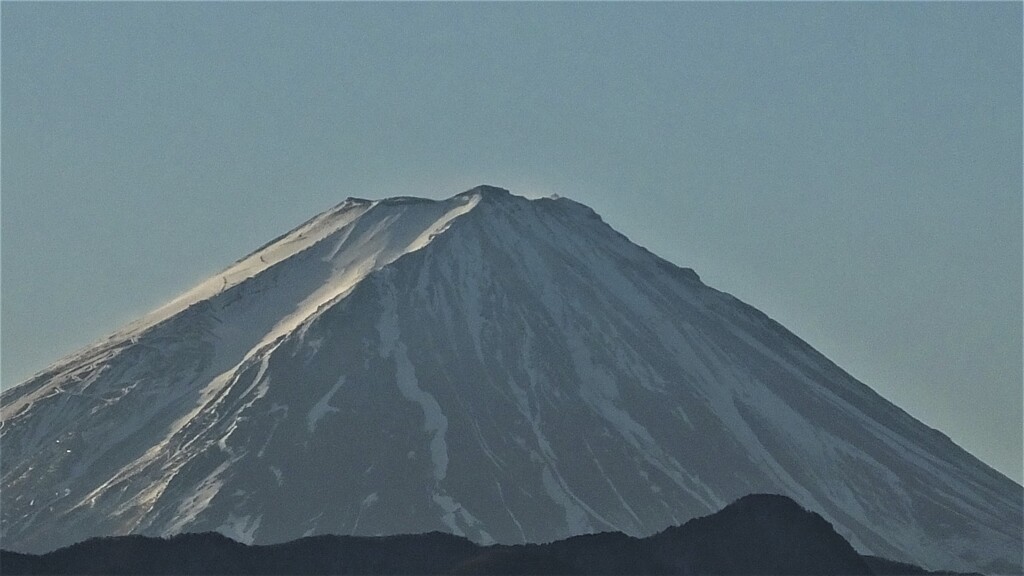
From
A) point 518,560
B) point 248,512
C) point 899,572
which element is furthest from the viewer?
point 248,512

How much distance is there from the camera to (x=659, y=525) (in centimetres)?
18625

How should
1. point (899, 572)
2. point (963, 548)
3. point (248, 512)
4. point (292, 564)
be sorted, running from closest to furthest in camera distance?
point (292, 564) < point (899, 572) < point (248, 512) < point (963, 548)

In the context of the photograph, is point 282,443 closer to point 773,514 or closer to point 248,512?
point 248,512

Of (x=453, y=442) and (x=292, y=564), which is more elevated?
(x=453, y=442)

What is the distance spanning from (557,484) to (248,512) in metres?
23.9

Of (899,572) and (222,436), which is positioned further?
(222,436)

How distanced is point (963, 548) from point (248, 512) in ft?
186

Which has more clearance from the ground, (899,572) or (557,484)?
(557,484)

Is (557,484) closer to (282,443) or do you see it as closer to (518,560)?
(282,443)

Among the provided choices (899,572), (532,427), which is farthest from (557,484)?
(899,572)

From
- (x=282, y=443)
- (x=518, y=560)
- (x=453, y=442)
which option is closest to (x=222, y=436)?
(x=282, y=443)

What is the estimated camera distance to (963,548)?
198 meters

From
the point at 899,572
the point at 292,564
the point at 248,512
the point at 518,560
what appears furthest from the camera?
the point at 248,512

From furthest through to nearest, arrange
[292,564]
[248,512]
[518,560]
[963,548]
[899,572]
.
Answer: [963,548] → [248,512] → [899,572] → [292,564] → [518,560]
